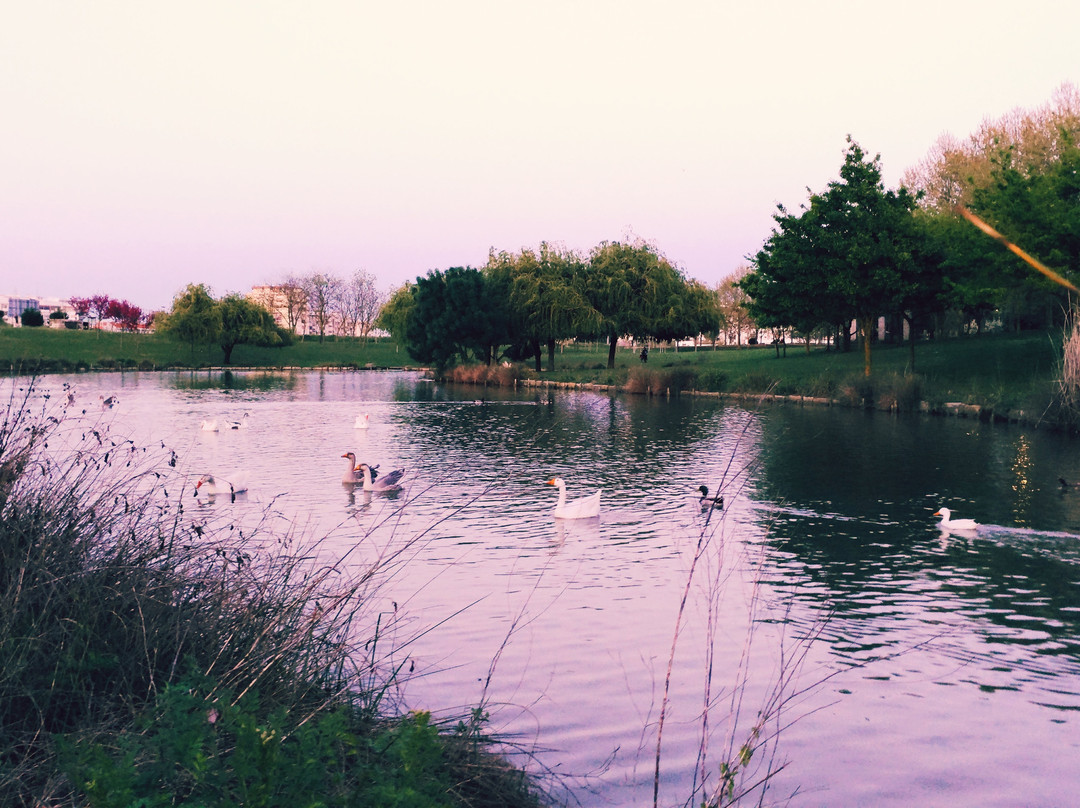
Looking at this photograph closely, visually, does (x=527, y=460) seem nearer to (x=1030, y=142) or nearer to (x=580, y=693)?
(x=580, y=693)

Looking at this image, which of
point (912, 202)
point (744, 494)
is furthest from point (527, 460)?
point (912, 202)

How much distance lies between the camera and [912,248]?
135ft

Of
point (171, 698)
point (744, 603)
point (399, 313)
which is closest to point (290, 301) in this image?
point (399, 313)

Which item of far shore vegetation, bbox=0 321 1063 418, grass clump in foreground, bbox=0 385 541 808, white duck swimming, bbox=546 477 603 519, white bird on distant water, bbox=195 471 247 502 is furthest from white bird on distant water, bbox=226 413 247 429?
grass clump in foreground, bbox=0 385 541 808

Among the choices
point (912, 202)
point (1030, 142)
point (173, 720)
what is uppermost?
point (1030, 142)

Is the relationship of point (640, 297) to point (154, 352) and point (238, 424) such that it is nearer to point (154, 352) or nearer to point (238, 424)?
point (238, 424)

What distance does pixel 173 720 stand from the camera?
3559 millimetres

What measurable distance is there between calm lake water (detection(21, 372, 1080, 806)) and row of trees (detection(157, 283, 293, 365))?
220ft

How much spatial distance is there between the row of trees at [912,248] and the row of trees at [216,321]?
6010 cm

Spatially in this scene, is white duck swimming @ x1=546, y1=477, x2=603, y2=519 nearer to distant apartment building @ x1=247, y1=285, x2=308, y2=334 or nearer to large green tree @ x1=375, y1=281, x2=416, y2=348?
large green tree @ x1=375, y1=281, x2=416, y2=348

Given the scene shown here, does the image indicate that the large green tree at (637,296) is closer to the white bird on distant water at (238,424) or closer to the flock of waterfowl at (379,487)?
the white bird on distant water at (238,424)

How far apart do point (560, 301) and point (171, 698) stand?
2238 inches

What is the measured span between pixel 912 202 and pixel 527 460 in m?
29.8

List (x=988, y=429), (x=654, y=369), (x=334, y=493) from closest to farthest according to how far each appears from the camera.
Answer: (x=334, y=493) < (x=988, y=429) < (x=654, y=369)
